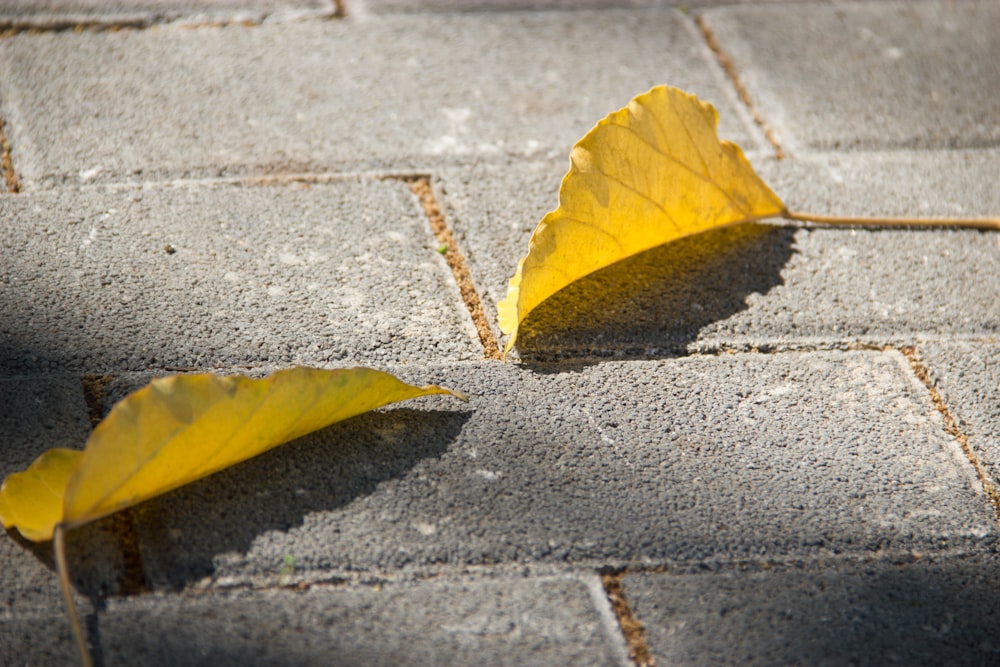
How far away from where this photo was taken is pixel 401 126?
6.02 feet

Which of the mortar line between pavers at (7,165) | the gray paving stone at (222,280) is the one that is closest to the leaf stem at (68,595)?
the gray paving stone at (222,280)

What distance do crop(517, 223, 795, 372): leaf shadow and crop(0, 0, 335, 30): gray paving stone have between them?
101cm

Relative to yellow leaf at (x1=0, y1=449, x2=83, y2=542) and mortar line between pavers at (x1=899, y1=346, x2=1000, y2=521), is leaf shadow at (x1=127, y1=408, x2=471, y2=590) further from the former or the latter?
mortar line between pavers at (x1=899, y1=346, x2=1000, y2=521)

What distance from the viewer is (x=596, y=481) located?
4.00 ft

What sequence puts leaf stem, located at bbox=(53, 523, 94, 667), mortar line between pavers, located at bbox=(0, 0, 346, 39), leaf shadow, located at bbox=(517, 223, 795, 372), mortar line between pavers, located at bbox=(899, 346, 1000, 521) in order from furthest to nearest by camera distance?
mortar line between pavers, located at bbox=(0, 0, 346, 39) → leaf shadow, located at bbox=(517, 223, 795, 372) → mortar line between pavers, located at bbox=(899, 346, 1000, 521) → leaf stem, located at bbox=(53, 523, 94, 667)

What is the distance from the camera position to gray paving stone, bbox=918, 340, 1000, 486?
133 cm

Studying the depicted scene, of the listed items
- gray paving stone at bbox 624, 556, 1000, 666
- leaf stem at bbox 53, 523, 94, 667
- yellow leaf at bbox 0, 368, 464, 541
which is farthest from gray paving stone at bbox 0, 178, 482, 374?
gray paving stone at bbox 624, 556, 1000, 666

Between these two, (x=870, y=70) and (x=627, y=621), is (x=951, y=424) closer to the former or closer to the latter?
(x=627, y=621)

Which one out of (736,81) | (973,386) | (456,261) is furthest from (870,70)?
(456,261)

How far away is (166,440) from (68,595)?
17 centimetres

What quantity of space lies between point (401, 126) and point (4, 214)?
670 mm

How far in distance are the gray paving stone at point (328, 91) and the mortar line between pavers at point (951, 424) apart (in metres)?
0.61

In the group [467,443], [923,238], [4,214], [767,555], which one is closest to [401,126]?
[4,214]

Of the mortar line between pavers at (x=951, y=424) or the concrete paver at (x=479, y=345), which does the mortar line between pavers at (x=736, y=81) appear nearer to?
the concrete paver at (x=479, y=345)
